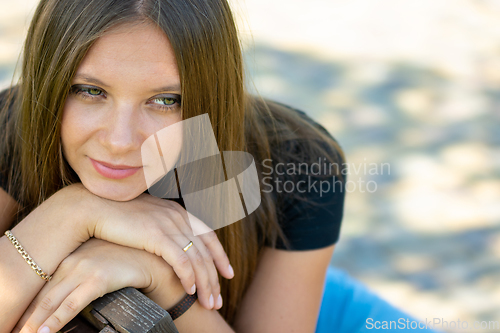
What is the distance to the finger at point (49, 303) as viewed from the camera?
3.44ft

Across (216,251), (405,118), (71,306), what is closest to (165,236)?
(216,251)

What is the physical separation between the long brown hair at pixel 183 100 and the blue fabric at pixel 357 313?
437 millimetres

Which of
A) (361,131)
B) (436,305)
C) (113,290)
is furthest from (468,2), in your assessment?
(113,290)

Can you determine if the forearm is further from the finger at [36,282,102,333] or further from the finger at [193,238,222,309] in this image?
the finger at [193,238,222,309]

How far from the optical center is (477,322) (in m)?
2.60

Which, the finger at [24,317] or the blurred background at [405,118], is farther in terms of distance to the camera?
the blurred background at [405,118]

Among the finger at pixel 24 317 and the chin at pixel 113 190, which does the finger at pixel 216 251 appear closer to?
the chin at pixel 113 190

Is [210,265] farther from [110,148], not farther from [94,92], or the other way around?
[94,92]

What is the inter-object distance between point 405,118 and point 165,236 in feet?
9.67

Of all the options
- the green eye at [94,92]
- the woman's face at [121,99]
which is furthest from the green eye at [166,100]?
the green eye at [94,92]

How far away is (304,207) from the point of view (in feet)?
5.33

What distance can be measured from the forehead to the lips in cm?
22

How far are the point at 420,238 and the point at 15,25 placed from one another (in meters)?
3.49

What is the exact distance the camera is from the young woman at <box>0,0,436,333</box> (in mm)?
1132
